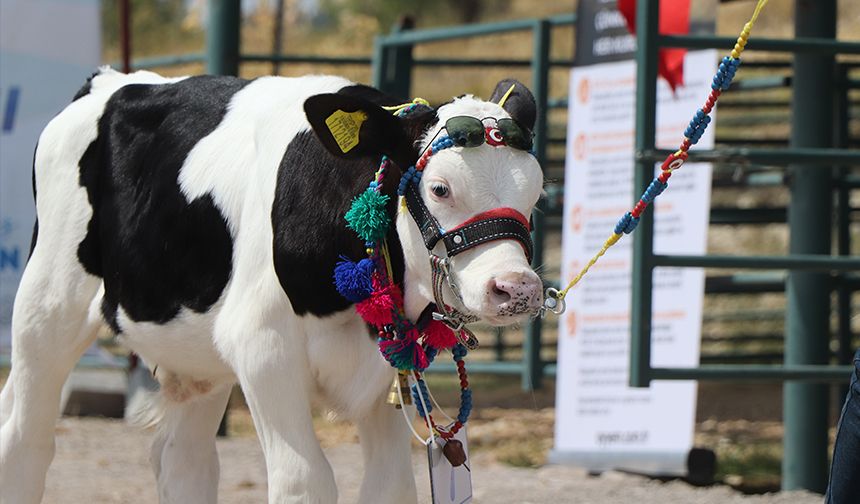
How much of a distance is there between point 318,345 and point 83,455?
13.3 ft

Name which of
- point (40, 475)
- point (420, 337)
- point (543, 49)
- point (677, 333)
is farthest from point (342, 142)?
point (543, 49)

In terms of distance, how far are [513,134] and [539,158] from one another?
3.78m

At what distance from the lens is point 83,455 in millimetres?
7578

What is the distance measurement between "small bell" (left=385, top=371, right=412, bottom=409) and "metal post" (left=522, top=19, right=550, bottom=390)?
3.42 m

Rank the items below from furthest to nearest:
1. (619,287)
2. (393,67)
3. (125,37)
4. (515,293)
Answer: (393,67)
(125,37)
(619,287)
(515,293)

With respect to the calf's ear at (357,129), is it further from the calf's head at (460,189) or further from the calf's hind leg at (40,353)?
the calf's hind leg at (40,353)

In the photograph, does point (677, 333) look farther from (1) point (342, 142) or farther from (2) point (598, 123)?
(1) point (342, 142)

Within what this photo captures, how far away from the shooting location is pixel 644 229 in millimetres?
5727

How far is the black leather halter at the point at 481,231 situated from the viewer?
138 inches

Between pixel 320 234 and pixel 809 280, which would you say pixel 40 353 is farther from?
pixel 809 280

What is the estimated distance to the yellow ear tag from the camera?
3707 mm

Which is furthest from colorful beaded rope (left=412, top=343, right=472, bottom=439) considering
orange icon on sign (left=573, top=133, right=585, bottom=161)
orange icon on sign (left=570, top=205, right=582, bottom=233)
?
orange icon on sign (left=573, top=133, right=585, bottom=161)

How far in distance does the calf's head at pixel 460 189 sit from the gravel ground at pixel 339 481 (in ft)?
8.66

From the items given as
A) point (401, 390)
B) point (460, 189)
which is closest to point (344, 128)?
point (460, 189)
